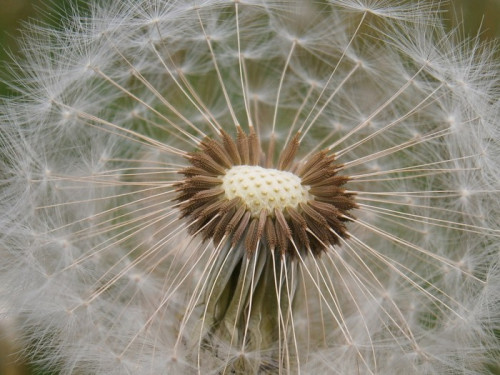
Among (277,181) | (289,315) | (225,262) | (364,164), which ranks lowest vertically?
(289,315)

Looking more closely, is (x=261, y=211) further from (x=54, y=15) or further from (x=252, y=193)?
(x=54, y=15)

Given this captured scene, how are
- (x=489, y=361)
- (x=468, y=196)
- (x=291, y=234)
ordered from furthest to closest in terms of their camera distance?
(x=468, y=196), (x=489, y=361), (x=291, y=234)

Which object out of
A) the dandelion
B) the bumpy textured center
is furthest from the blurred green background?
the bumpy textured center

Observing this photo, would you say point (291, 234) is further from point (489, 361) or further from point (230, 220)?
point (489, 361)

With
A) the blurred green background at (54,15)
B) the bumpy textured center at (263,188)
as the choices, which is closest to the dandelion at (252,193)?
the bumpy textured center at (263,188)

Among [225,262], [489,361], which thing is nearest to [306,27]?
[225,262]

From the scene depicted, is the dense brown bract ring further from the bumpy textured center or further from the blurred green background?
the blurred green background

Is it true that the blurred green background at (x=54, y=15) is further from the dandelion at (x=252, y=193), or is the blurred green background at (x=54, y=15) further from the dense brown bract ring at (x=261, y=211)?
the dense brown bract ring at (x=261, y=211)
